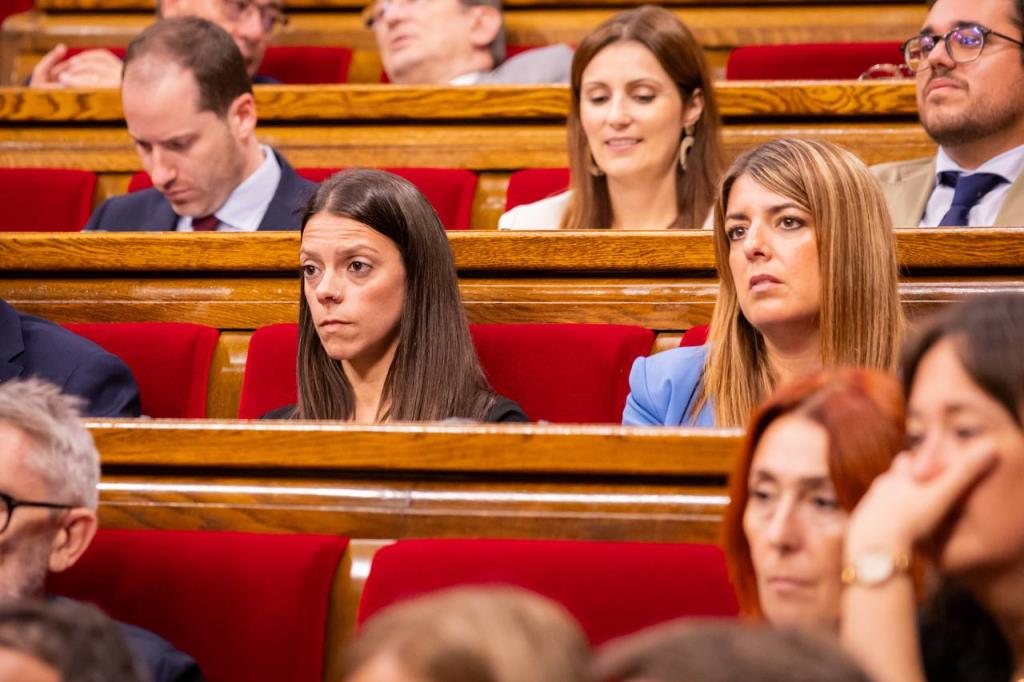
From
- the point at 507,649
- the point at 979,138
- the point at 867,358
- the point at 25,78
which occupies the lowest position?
the point at 507,649

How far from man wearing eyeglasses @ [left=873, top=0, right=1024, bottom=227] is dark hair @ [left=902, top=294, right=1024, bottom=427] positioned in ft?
1.71

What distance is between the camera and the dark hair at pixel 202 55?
1044 mm

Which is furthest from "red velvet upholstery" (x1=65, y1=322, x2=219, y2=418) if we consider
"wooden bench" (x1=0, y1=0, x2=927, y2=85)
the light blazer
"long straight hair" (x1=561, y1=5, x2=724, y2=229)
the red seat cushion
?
"wooden bench" (x1=0, y1=0, x2=927, y2=85)

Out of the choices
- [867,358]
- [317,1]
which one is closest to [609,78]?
[867,358]

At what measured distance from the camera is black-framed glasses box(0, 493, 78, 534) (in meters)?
0.53

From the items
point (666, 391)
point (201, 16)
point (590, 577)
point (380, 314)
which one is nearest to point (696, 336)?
point (666, 391)

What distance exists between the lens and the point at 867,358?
70 centimetres

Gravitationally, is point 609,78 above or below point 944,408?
above

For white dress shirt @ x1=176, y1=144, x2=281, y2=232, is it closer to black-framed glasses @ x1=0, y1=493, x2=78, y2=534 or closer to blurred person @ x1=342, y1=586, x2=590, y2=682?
black-framed glasses @ x1=0, y1=493, x2=78, y2=534

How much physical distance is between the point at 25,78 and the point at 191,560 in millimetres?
1069

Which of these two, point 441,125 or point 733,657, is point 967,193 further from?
point 733,657

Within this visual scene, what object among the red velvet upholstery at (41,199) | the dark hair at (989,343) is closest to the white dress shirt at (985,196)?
the dark hair at (989,343)

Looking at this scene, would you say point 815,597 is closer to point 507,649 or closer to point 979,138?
point 507,649

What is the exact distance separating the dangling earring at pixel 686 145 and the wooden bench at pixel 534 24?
1.25ft
